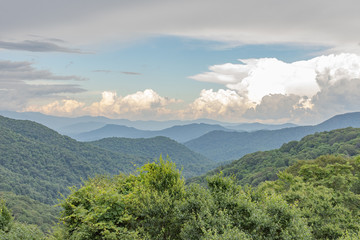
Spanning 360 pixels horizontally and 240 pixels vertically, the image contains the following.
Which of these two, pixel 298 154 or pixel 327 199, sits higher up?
pixel 327 199

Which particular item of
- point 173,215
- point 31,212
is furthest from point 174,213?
point 31,212

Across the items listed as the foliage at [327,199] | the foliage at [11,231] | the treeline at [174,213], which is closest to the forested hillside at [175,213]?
the treeline at [174,213]

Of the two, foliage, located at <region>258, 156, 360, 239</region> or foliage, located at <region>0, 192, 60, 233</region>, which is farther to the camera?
foliage, located at <region>0, 192, 60, 233</region>

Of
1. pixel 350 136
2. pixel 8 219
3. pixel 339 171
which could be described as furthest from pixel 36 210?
pixel 350 136

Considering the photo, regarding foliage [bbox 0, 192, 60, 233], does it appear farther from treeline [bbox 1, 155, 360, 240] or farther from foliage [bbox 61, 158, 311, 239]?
foliage [bbox 61, 158, 311, 239]

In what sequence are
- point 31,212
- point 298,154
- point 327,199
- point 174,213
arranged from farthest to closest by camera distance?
point 298,154, point 31,212, point 327,199, point 174,213

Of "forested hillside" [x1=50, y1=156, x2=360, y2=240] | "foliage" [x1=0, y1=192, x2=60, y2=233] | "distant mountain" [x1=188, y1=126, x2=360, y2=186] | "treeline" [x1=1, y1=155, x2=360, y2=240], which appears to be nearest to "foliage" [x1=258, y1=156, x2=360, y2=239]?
"treeline" [x1=1, y1=155, x2=360, y2=240]

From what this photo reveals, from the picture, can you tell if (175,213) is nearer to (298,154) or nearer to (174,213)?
(174,213)

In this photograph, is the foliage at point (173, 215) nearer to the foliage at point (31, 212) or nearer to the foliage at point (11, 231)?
the foliage at point (11, 231)

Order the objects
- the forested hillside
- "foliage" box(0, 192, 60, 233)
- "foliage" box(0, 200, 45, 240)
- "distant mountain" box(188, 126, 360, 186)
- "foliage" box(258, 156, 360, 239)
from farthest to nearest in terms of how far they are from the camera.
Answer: "distant mountain" box(188, 126, 360, 186) → "foliage" box(0, 192, 60, 233) → "foliage" box(258, 156, 360, 239) → "foliage" box(0, 200, 45, 240) → the forested hillside

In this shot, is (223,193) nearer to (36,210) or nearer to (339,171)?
(339,171)

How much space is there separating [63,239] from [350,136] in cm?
19604

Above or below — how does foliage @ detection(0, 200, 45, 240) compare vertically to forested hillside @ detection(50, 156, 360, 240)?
below

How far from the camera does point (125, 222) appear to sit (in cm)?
2236
